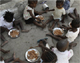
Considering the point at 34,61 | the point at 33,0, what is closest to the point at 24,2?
the point at 33,0

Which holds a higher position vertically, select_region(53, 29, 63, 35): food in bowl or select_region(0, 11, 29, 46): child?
select_region(0, 11, 29, 46): child

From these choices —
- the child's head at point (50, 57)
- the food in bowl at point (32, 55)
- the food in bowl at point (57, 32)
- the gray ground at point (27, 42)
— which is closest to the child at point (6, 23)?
the gray ground at point (27, 42)

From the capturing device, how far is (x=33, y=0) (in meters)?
2.64

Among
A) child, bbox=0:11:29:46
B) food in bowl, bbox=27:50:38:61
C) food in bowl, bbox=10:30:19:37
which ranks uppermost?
child, bbox=0:11:29:46

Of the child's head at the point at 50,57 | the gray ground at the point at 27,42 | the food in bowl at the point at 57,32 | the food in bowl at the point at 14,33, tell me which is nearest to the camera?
the child's head at the point at 50,57

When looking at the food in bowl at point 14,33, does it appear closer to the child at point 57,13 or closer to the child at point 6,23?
the child at point 6,23

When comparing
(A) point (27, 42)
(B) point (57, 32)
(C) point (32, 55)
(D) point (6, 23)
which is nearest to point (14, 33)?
(D) point (6, 23)

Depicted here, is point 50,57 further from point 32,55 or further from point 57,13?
point 57,13

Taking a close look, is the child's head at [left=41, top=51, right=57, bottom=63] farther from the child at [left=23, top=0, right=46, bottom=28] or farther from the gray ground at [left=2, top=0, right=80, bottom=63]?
the child at [left=23, top=0, right=46, bottom=28]

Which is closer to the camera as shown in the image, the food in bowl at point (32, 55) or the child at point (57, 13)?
the food in bowl at point (32, 55)

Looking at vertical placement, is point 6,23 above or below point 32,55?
above

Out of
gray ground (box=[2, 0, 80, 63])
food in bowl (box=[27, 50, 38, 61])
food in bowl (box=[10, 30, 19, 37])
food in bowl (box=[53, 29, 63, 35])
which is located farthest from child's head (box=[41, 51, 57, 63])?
food in bowl (box=[10, 30, 19, 37])

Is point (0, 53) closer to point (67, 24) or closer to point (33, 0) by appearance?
point (33, 0)

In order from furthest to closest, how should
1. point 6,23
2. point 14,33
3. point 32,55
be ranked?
point 14,33 < point 6,23 < point 32,55
